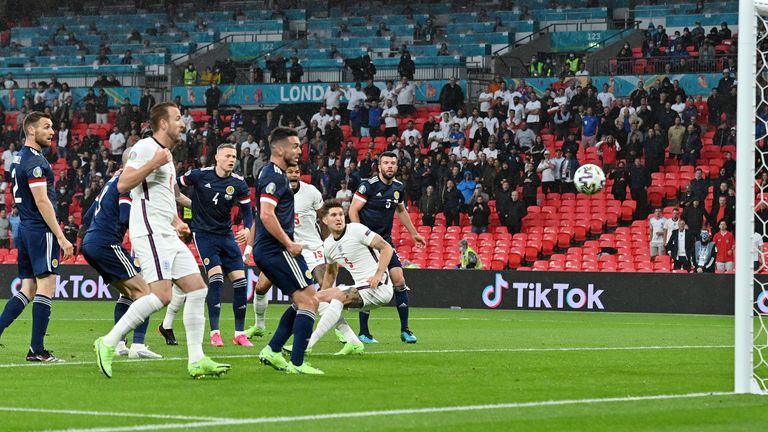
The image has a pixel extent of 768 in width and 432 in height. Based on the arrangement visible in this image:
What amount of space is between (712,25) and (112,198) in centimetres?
2578

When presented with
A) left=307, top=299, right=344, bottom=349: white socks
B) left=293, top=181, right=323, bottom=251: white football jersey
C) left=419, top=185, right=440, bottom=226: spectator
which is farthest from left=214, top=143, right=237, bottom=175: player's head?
left=419, top=185, right=440, bottom=226: spectator

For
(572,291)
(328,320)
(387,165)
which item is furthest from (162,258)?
(572,291)

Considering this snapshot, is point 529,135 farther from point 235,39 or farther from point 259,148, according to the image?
point 235,39

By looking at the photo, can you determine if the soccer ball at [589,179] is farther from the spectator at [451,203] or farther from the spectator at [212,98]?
the spectator at [212,98]

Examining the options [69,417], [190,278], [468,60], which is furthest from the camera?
Result: [468,60]

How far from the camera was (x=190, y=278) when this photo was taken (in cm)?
1059

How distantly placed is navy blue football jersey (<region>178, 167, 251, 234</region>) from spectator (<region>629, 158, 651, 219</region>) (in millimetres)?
15250

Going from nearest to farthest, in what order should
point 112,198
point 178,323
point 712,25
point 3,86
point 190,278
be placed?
point 190,278 < point 112,198 < point 178,323 < point 712,25 < point 3,86

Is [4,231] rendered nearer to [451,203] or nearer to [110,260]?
[451,203]

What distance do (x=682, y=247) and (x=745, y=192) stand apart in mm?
16661

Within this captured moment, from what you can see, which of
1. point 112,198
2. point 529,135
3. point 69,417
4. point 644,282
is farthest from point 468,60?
point 69,417

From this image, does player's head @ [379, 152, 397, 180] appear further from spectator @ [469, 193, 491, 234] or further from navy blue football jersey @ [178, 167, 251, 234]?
spectator @ [469, 193, 491, 234]

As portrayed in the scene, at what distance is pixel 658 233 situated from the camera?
1070 inches

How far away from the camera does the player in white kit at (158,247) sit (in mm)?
10383
